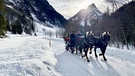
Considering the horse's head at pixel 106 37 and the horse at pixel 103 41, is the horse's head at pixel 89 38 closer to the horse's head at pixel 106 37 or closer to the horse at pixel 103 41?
the horse at pixel 103 41

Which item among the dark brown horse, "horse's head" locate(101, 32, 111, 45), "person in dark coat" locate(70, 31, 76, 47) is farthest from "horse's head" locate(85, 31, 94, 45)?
"person in dark coat" locate(70, 31, 76, 47)

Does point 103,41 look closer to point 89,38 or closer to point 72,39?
point 89,38

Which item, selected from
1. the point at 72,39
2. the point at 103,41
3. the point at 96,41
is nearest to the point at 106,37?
the point at 103,41

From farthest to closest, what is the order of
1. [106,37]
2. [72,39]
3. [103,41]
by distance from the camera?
[72,39]
[103,41]
[106,37]

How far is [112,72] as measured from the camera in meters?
12.5

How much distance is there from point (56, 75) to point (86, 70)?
7.24 feet

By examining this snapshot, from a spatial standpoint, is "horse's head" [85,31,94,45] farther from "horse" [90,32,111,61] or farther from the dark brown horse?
"horse" [90,32,111,61]

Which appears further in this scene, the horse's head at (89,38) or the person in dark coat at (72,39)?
the person in dark coat at (72,39)

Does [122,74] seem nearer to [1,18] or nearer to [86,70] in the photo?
[86,70]

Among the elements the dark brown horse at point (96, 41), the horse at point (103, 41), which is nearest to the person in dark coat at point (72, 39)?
the dark brown horse at point (96, 41)

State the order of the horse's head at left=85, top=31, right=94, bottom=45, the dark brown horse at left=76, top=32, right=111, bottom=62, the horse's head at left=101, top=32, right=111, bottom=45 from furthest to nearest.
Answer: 1. the horse's head at left=85, top=31, right=94, bottom=45
2. the dark brown horse at left=76, top=32, right=111, bottom=62
3. the horse's head at left=101, top=32, right=111, bottom=45

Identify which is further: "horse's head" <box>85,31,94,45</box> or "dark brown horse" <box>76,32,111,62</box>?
"horse's head" <box>85,31,94,45</box>

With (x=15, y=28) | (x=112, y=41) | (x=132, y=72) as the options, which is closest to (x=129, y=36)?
(x=112, y=41)

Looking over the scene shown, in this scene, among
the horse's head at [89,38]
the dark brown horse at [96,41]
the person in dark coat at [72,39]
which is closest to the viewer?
the dark brown horse at [96,41]
